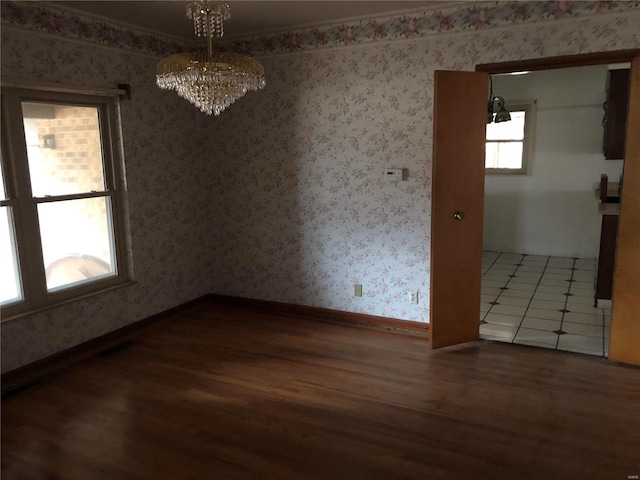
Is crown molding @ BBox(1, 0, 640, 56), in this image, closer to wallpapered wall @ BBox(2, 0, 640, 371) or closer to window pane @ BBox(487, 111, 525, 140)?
wallpapered wall @ BBox(2, 0, 640, 371)

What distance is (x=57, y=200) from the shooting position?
342 cm

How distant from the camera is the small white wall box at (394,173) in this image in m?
3.80

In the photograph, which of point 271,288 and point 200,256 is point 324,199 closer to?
point 271,288

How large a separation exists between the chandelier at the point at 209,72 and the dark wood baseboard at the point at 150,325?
6.98 ft

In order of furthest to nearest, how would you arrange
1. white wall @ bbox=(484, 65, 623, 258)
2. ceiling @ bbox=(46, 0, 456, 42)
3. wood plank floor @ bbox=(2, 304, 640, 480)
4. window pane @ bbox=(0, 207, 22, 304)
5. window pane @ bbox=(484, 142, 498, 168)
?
window pane @ bbox=(484, 142, 498, 168) → white wall @ bbox=(484, 65, 623, 258) → ceiling @ bbox=(46, 0, 456, 42) → window pane @ bbox=(0, 207, 22, 304) → wood plank floor @ bbox=(2, 304, 640, 480)

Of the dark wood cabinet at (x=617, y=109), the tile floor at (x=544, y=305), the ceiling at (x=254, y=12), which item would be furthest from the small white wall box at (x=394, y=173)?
the dark wood cabinet at (x=617, y=109)

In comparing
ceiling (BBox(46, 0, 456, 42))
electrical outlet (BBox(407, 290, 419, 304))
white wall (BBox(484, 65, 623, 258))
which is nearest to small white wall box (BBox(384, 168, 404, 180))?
electrical outlet (BBox(407, 290, 419, 304))

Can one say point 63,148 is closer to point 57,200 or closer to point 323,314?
point 57,200

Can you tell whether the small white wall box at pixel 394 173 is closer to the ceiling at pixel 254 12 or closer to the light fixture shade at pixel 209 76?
the ceiling at pixel 254 12

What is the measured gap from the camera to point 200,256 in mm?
4684

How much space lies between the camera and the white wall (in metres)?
5.93

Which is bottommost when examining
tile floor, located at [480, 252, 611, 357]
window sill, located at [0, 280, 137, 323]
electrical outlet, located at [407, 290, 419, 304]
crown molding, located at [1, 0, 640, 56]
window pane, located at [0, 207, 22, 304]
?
tile floor, located at [480, 252, 611, 357]

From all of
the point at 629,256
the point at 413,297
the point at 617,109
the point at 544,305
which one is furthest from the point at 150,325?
the point at 617,109

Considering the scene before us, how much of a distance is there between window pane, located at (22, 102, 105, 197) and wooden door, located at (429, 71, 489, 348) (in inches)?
99.7
